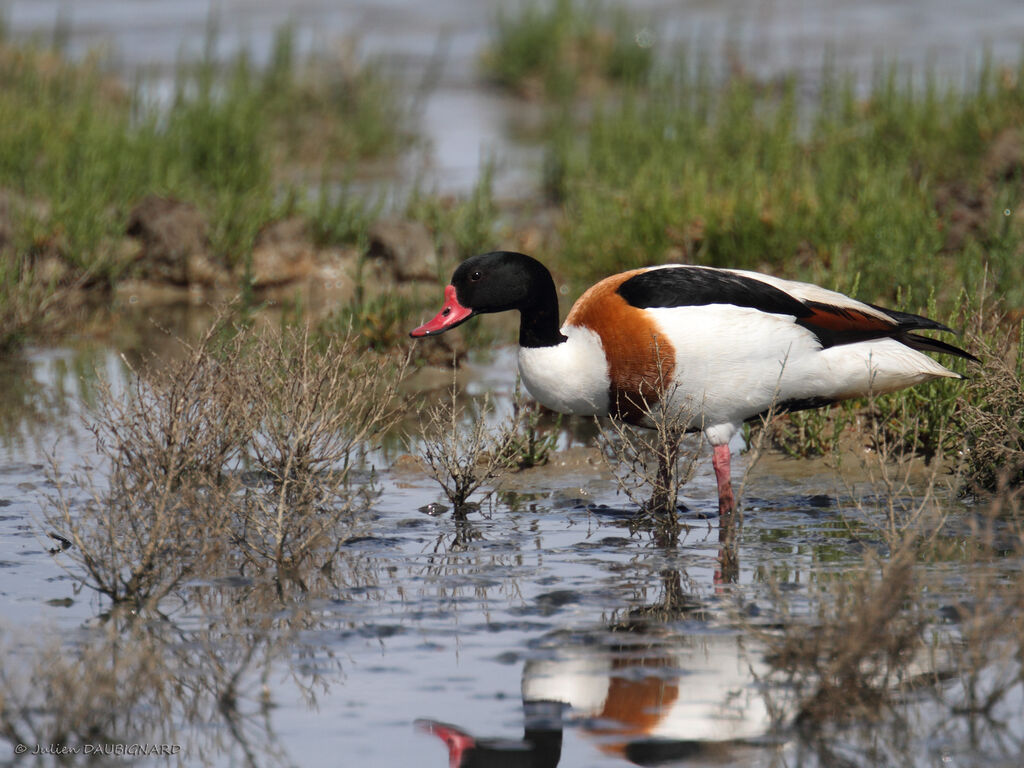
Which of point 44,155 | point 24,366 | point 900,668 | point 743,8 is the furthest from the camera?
point 743,8

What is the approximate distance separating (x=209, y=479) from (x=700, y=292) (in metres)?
2.12

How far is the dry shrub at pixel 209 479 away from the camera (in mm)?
5000

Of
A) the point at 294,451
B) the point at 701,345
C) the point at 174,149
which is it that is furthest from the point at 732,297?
the point at 174,149

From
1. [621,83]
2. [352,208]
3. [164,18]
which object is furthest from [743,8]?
[352,208]

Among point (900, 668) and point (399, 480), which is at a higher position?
point (900, 668)

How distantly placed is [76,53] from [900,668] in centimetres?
1802

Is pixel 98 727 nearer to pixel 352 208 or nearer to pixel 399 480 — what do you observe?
pixel 399 480

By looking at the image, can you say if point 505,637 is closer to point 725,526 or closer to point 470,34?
point 725,526

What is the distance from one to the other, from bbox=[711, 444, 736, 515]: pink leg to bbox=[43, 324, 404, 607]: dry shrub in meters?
1.42

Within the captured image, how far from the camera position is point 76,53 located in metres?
19.9

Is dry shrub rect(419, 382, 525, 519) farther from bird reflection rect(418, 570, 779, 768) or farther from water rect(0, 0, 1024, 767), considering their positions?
bird reflection rect(418, 570, 779, 768)

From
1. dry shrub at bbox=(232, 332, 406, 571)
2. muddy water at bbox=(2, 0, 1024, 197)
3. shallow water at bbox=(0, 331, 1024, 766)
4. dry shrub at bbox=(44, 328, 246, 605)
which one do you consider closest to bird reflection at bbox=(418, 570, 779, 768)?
shallow water at bbox=(0, 331, 1024, 766)

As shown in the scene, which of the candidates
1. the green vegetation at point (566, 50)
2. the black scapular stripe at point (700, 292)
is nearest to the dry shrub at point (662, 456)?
the black scapular stripe at point (700, 292)

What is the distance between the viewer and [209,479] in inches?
214
